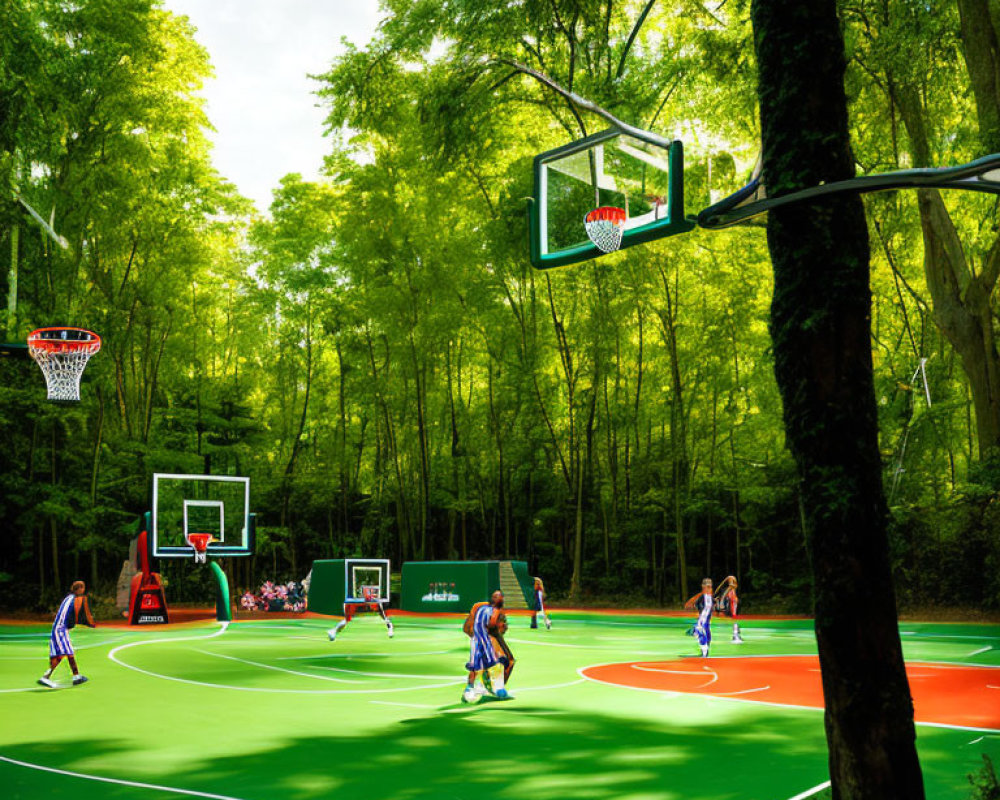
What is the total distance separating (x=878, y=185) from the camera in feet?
13.5

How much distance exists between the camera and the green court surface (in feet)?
23.9

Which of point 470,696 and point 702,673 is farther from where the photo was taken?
point 702,673

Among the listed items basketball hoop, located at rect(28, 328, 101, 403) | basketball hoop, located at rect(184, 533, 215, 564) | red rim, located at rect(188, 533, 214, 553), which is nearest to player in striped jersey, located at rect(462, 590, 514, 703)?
basketball hoop, located at rect(28, 328, 101, 403)

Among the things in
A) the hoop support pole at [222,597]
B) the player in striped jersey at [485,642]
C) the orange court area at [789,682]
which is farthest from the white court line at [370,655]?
the hoop support pole at [222,597]

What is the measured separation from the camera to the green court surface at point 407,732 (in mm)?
7293

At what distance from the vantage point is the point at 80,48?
25141mm

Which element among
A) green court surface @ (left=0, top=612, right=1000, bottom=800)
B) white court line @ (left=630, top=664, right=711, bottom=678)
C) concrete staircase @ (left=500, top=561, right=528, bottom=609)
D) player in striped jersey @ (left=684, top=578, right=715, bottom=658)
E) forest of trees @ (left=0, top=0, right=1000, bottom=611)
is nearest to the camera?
green court surface @ (left=0, top=612, right=1000, bottom=800)

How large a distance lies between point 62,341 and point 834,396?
13.6 metres

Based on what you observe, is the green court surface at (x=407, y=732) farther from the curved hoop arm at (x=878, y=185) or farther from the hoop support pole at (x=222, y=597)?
the hoop support pole at (x=222, y=597)

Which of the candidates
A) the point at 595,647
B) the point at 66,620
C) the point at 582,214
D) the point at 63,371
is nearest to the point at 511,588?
the point at 595,647

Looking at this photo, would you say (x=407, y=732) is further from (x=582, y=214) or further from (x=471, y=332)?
(x=471, y=332)

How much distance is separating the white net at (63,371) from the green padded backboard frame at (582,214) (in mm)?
10482

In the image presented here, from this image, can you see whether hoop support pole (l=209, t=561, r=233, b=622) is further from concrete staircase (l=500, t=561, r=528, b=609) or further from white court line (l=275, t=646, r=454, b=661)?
white court line (l=275, t=646, r=454, b=661)

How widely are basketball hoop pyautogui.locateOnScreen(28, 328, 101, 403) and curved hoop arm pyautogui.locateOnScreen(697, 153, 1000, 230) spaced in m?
12.4
